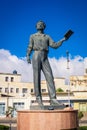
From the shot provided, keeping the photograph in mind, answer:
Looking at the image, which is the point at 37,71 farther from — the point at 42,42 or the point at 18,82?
the point at 18,82

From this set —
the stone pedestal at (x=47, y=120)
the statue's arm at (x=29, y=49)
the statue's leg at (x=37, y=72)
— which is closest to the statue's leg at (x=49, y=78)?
the statue's leg at (x=37, y=72)

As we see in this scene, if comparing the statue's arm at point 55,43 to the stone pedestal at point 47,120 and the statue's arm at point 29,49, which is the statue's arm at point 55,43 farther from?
the stone pedestal at point 47,120

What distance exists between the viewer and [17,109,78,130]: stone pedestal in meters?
11.8

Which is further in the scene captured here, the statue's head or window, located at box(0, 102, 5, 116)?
window, located at box(0, 102, 5, 116)

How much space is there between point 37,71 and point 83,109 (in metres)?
44.6

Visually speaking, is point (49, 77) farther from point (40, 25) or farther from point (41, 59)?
point (40, 25)

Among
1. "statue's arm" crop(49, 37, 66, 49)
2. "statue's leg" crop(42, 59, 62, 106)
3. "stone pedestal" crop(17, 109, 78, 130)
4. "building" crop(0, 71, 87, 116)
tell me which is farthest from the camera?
"building" crop(0, 71, 87, 116)

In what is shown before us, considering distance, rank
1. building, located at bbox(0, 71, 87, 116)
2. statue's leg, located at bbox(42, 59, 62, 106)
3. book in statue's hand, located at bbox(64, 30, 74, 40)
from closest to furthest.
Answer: book in statue's hand, located at bbox(64, 30, 74, 40) < statue's leg, located at bbox(42, 59, 62, 106) < building, located at bbox(0, 71, 87, 116)

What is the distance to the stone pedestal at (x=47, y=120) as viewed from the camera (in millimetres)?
11773

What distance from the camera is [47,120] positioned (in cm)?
1179

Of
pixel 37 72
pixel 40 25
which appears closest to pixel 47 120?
pixel 37 72

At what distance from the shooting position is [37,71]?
13.3 metres

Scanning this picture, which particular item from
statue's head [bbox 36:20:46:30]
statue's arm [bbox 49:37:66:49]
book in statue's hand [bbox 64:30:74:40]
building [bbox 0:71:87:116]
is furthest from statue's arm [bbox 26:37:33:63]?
building [bbox 0:71:87:116]

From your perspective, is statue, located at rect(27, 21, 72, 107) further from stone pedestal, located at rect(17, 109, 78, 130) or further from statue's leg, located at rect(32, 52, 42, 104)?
stone pedestal, located at rect(17, 109, 78, 130)
